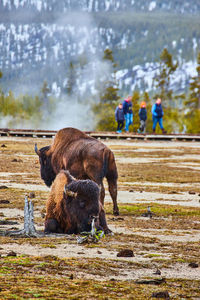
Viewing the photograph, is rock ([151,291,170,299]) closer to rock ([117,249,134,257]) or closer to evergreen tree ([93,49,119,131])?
rock ([117,249,134,257])

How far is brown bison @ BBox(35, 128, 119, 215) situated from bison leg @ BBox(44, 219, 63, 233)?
2519 millimetres

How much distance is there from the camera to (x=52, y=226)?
8.99 m

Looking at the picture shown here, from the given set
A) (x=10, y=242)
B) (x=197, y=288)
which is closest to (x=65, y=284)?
(x=197, y=288)

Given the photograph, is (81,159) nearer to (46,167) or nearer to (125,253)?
(46,167)

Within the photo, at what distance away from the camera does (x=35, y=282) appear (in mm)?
5891

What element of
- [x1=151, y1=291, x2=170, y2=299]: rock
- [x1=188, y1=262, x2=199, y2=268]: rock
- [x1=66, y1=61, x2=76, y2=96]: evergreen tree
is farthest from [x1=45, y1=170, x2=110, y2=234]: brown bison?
[x1=66, y1=61, x2=76, y2=96]: evergreen tree

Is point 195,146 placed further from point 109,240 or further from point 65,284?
point 65,284

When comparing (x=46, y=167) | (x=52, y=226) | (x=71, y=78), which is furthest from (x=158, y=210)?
(x=71, y=78)

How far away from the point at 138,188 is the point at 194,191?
50.7 inches

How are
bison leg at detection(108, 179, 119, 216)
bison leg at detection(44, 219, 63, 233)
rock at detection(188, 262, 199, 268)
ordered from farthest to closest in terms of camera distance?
bison leg at detection(108, 179, 119, 216), bison leg at detection(44, 219, 63, 233), rock at detection(188, 262, 199, 268)

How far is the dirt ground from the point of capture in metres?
5.86

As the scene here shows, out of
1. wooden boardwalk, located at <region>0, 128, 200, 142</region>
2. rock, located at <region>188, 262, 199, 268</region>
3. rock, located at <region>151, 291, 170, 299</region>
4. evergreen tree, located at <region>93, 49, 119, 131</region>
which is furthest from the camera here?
evergreen tree, located at <region>93, 49, 119, 131</region>

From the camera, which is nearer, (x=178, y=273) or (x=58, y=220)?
(x=178, y=273)

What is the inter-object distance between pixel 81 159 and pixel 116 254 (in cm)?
430
